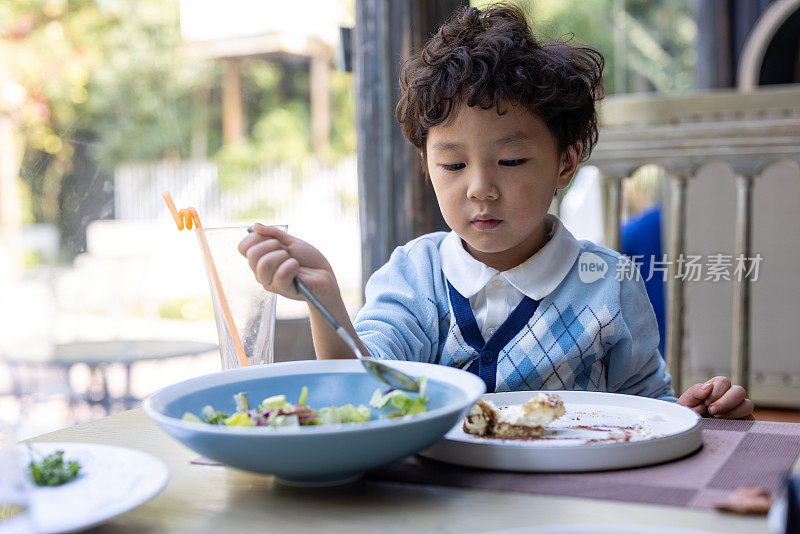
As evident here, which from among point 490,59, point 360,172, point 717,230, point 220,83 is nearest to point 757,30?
point 717,230

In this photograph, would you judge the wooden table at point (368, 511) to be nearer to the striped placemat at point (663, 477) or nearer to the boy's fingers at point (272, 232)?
the striped placemat at point (663, 477)

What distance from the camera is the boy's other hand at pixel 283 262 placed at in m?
0.92

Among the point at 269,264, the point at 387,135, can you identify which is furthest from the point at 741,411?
the point at 387,135

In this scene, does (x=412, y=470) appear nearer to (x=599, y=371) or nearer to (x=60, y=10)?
(x=599, y=371)

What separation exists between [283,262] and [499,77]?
488 millimetres

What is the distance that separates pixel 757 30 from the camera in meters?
5.29

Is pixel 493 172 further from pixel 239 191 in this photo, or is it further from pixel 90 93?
pixel 239 191

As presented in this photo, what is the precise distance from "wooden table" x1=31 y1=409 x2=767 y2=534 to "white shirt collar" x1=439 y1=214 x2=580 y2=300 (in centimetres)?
59

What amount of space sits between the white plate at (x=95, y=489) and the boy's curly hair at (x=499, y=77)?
0.70m

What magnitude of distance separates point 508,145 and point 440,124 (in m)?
0.11

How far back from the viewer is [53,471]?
0.70m

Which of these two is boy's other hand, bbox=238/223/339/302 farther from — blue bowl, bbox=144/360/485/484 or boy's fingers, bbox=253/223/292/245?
blue bowl, bbox=144/360/485/484

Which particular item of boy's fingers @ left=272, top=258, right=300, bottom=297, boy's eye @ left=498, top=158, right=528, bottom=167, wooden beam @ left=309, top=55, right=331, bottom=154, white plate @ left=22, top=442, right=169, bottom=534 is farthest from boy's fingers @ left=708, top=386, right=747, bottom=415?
wooden beam @ left=309, top=55, right=331, bottom=154

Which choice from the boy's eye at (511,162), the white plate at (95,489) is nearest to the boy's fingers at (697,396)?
the boy's eye at (511,162)
